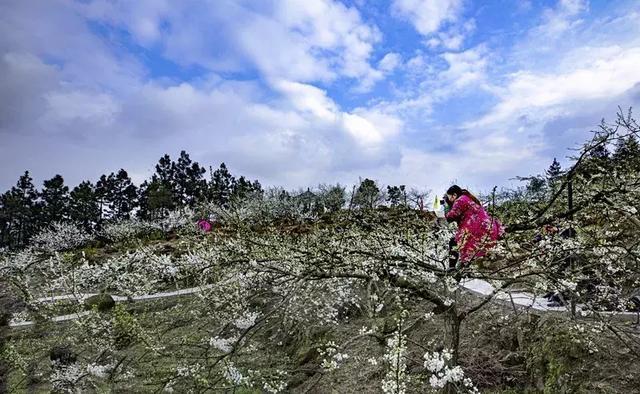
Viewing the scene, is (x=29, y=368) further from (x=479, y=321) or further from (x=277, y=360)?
(x=479, y=321)

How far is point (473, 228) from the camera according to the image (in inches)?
193

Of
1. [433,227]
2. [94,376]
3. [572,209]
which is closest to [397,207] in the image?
[433,227]

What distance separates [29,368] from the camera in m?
10.5

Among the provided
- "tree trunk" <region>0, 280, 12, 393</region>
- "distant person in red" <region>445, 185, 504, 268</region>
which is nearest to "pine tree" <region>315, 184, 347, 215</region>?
"distant person in red" <region>445, 185, 504, 268</region>

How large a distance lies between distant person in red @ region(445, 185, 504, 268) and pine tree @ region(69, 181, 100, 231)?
155 feet

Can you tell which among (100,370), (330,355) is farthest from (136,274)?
(330,355)

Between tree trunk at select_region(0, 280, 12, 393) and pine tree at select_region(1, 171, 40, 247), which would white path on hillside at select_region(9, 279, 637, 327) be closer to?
tree trunk at select_region(0, 280, 12, 393)

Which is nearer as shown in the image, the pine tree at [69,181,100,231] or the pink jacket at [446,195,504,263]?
the pink jacket at [446,195,504,263]

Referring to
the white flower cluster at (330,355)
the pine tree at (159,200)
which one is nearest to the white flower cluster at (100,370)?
the white flower cluster at (330,355)

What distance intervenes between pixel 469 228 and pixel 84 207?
49.9 meters

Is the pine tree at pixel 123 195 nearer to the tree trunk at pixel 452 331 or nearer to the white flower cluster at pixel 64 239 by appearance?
the white flower cluster at pixel 64 239

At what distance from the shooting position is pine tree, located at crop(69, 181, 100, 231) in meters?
47.2

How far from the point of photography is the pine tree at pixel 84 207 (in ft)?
155

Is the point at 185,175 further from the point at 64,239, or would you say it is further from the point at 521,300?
the point at 521,300
